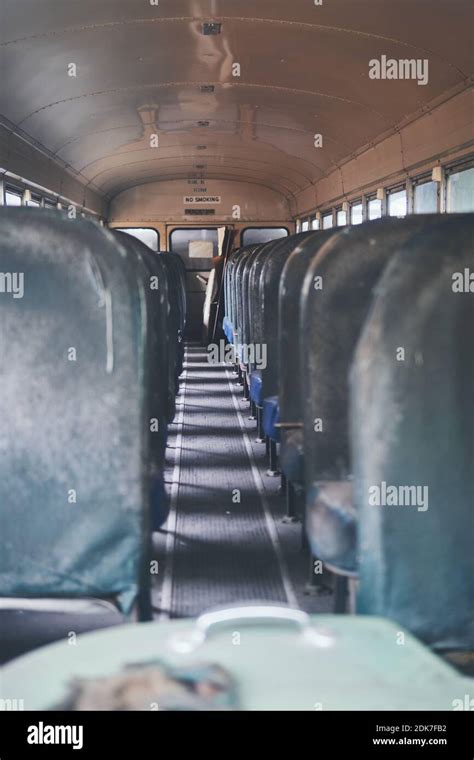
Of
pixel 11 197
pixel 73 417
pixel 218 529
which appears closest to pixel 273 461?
pixel 218 529

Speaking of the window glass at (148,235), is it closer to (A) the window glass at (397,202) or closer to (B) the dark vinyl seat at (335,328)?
(A) the window glass at (397,202)

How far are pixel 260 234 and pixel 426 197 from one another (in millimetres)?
9041

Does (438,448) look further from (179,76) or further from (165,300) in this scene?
(179,76)

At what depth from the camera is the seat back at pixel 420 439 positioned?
215 centimetres

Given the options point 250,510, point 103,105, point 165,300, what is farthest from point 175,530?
point 103,105

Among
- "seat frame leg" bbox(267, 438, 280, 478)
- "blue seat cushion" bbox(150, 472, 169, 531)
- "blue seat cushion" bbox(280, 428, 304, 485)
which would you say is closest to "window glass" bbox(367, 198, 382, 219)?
"seat frame leg" bbox(267, 438, 280, 478)

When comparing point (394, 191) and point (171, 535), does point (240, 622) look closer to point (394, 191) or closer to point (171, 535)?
point (171, 535)

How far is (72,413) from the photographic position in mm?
2602

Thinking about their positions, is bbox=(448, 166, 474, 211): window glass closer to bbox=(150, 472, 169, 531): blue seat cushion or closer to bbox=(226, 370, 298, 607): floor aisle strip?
bbox=(226, 370, 298, 607): floor aisle strip

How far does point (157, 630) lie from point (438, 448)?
953mm

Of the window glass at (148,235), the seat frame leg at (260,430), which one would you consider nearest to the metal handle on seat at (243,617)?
the seat frame leg at (260,430)

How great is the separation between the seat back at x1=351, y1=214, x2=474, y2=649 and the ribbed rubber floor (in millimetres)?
1648

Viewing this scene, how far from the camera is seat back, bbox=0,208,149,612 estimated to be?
2.53m

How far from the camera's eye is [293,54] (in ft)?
24.0
